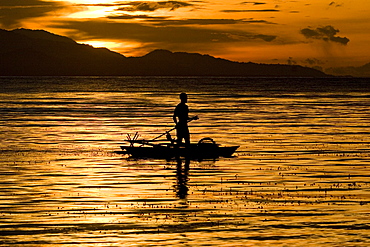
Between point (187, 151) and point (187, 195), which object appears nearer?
point (187, 195)

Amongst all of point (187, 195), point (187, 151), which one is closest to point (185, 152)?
point (187, 151)

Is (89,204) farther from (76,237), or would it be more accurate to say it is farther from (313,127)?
(313,127)

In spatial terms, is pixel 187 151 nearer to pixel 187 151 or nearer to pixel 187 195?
pixel 187 151

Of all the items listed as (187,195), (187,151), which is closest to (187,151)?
(187,151)

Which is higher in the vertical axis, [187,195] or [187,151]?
[187,151]

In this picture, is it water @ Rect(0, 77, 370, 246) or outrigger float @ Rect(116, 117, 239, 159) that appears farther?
outrigger float @ Rect(116, 117, 239, 159)

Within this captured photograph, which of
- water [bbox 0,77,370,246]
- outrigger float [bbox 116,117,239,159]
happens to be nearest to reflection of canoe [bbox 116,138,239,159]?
outrigger float [bbox 116,117,239,159]

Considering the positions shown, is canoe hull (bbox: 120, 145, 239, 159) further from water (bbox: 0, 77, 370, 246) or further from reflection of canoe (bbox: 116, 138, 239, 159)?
water (bbox: 0, 77, 370, 246)

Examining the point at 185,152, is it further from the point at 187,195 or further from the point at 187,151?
the point at 187,195

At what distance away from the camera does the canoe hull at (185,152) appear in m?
29.8

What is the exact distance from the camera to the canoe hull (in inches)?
1172

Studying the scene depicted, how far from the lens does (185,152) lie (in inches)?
1174

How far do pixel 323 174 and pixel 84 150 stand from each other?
11.8 m

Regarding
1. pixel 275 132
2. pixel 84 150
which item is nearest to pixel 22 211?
pixel 84 150
